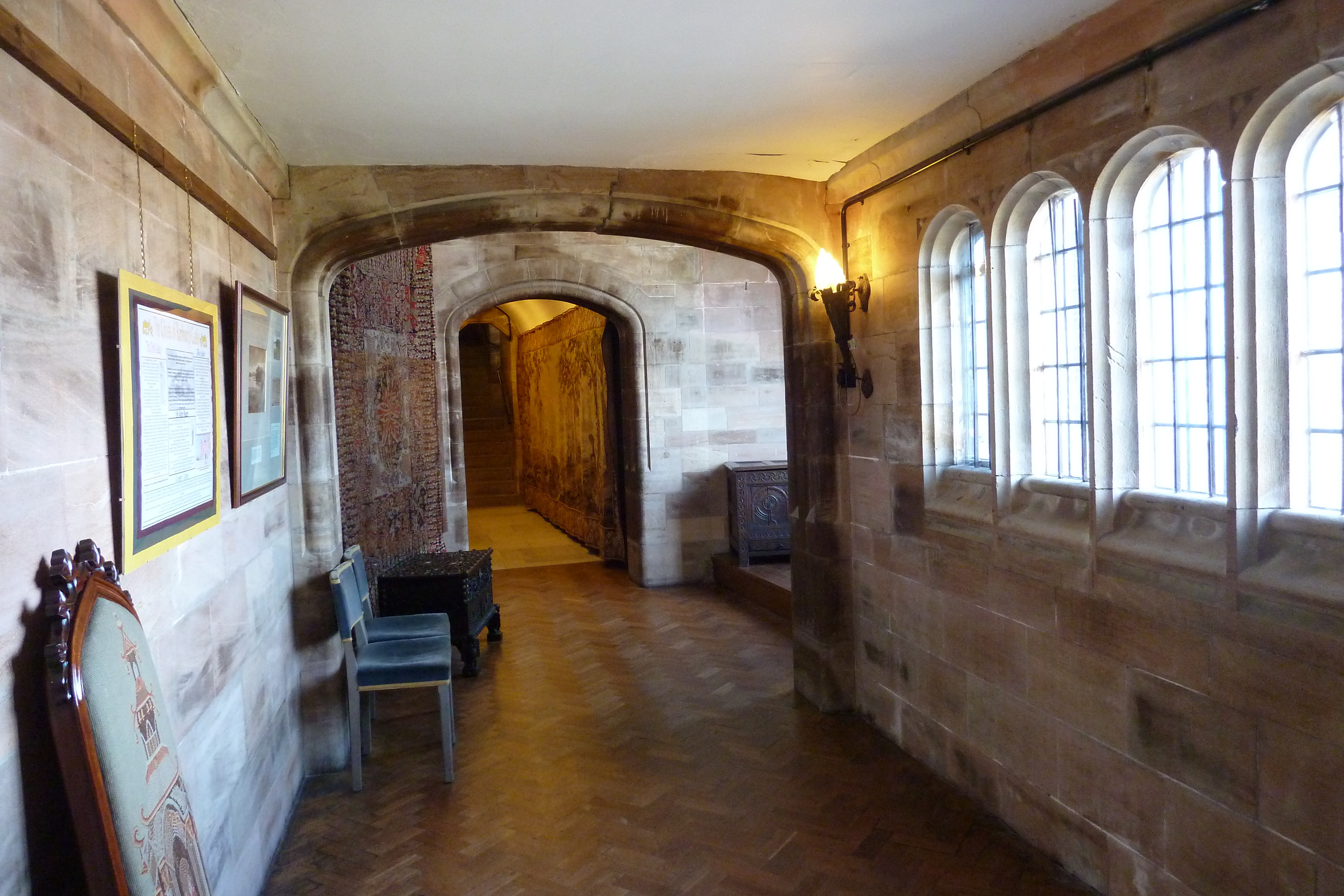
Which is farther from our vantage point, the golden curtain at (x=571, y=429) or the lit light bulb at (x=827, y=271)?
the golden curtain at (x=571, y=429)

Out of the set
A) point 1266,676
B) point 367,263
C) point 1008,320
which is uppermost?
point 367,263

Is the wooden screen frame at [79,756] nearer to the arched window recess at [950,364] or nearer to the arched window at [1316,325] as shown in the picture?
the arched window at [1316,325]

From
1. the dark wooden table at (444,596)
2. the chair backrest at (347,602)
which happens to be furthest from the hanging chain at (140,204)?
the dark wooden table at (444,596)

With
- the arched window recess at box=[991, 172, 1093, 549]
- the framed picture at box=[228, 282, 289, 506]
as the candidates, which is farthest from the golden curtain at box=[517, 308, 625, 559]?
the arched window recess at box=[991, 172, 1093, 549]

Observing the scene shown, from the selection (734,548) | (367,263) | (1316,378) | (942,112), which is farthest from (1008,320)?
(734,548)

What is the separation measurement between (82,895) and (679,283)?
735 cm

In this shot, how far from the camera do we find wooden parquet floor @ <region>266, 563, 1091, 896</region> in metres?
3.29

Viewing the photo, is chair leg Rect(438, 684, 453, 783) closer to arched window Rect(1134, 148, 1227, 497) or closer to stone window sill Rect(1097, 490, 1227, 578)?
stone window sill Rect(1097, 490, 1227, 578)

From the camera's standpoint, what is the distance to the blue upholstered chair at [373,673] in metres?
4.18

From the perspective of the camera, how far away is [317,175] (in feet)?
14.3

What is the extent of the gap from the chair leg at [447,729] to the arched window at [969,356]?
2.58 metres

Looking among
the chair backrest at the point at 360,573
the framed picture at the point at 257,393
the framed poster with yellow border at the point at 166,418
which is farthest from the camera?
the chair backrest at the point at 360,573

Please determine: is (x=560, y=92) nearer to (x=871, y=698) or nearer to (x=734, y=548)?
(x=871, y=698)

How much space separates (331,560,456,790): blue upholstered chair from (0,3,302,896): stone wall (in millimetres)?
723
